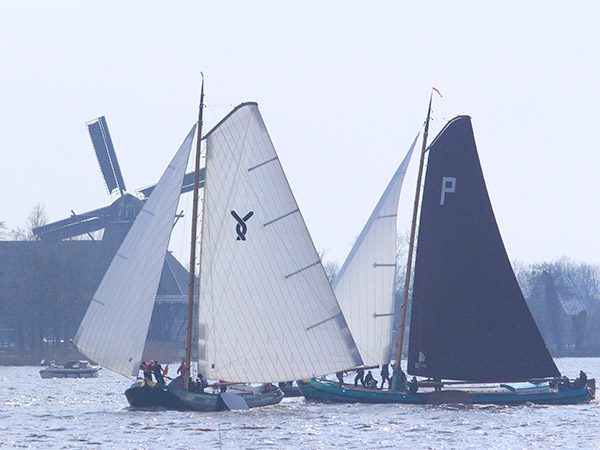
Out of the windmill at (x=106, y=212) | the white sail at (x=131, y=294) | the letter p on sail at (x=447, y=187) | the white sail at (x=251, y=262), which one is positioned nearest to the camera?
the white sail at (x=131, y=294)

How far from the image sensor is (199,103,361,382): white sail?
199 feet

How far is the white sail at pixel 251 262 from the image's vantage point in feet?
199

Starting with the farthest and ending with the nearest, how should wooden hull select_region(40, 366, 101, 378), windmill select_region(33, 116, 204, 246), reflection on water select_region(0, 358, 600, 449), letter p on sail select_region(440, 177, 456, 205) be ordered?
windmill select_region(33, 116, 204, 246)
wooden hull select_region(40, 366, 101, 378)
letter p on sail select_region(440, 177, 456, 205)
reflection on water select_region(0, 358, 600, 449)

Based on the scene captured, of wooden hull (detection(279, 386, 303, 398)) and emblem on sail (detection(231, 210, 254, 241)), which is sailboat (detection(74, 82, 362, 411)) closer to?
emblem on sail (detection(231, 210, 254, 241))

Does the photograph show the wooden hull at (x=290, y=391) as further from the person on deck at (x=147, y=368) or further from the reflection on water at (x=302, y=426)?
the person on deck at (x=147, y=368)

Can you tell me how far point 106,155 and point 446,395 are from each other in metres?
88.4

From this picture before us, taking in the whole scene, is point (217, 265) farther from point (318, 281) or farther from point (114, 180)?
point (114, 180)

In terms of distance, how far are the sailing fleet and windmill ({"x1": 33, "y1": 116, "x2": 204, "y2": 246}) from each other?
79109 mm

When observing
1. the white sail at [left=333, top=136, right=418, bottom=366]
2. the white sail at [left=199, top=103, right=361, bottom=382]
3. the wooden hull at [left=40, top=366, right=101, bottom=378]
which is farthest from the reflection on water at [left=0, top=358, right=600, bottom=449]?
the wooden hull at [left=40, top=366, right=101, bottom=378]

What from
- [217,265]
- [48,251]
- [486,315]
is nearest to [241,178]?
[217,265]

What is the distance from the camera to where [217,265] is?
6075cm

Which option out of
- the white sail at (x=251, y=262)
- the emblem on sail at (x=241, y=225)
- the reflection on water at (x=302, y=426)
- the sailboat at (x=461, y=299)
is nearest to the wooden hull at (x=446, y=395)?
the sailboat at (x=461, y=299)

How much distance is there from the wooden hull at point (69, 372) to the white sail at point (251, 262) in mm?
46589

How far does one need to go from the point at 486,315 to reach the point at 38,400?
20048mm
